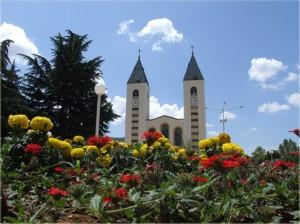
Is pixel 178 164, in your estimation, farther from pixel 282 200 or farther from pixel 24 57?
pixel 24 57

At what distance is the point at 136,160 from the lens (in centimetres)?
382

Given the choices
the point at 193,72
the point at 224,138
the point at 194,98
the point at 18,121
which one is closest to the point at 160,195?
the point at 224,138

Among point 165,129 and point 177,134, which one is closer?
point 177,134

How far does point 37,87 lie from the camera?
906 inches

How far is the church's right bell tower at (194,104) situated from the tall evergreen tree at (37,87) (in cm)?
3680

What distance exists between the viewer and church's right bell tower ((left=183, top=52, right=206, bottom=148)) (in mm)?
57906

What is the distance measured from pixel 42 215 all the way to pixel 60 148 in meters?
1.34

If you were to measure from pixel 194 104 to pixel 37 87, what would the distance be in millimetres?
39699

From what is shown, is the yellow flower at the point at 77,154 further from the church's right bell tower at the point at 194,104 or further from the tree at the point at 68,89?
the church's right bell tower at the point at 194,104

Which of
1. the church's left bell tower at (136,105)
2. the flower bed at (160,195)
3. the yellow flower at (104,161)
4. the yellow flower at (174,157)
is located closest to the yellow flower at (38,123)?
the flower bed at (160,195)

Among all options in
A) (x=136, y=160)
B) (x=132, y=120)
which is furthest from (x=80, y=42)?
(x=132, y=120)

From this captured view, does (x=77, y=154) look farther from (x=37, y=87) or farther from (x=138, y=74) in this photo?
(x=138, y=74)

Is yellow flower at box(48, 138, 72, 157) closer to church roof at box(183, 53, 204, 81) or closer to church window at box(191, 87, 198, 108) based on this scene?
church window at box(191, 87, 198, 108)

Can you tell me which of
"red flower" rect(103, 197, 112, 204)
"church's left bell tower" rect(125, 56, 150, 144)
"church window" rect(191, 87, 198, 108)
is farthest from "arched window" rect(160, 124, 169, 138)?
"red flower" rect(103, 197, 112, 204)
